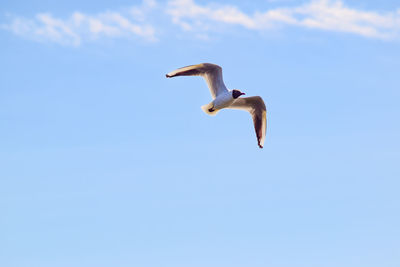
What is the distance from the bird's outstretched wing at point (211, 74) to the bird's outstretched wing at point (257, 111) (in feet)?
4.41

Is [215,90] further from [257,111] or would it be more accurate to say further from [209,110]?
[257,111]

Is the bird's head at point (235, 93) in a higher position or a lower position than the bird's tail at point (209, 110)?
higher

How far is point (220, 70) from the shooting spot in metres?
25.9

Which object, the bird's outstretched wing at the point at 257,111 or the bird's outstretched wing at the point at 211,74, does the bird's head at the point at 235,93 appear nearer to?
the bird's outstretched wing at the point at 211,74

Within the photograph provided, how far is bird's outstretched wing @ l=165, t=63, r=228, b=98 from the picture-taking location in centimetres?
2576

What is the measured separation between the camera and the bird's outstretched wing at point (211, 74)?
25756 mm

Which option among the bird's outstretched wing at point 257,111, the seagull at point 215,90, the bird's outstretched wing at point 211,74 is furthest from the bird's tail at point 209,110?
the bird's outstretched wing at point 257,111

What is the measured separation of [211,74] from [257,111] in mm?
3248

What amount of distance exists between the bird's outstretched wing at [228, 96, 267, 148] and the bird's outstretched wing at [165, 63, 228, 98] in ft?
4.41

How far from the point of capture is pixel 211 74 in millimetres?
26047

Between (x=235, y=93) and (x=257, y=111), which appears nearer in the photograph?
(x=235, y=93)

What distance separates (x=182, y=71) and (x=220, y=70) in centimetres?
181

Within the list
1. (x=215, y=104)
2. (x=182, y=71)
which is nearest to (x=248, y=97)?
(x=215, y=104)

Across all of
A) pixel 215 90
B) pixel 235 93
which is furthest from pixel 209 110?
pixel 235 93
